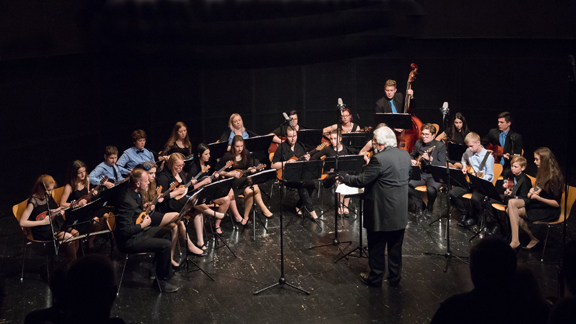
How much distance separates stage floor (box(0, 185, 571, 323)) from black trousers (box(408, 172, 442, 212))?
40 centimetres

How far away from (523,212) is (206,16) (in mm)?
6254

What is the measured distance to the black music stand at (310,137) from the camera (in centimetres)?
811

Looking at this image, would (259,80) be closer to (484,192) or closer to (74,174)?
(74,174)

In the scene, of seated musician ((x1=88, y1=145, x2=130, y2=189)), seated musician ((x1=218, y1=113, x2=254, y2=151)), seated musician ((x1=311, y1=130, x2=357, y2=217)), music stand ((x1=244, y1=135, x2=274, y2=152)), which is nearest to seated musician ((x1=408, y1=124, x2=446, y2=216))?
seated musician ((x1=311, y1=130, x2=357, y2=217))

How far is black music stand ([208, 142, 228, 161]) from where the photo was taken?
7.45 meters

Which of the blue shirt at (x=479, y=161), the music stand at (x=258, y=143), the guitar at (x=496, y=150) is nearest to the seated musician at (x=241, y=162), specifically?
the music stand at (x=258, y=143)

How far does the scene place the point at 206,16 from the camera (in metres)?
10.1

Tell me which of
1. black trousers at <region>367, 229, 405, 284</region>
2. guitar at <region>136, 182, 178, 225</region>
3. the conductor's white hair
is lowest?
black trousers at <region>367, 229, 405, 284</region>

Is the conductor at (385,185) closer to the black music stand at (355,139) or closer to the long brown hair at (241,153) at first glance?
the long brown hair at (241,153)

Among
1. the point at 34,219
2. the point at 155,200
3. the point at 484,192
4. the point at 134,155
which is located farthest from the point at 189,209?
the point at 484,192

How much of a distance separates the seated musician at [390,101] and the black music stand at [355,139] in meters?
1.21

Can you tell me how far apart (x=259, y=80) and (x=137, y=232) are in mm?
5898

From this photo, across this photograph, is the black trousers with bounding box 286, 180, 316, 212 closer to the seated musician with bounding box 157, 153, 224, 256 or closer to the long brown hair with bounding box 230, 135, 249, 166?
the long brown hair with bounding box 230, 135, 249, 166

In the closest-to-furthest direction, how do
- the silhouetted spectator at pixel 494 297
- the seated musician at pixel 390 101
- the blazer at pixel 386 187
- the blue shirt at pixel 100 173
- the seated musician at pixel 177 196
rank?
the silhouetted spectator at pixel 494 297, the blazer at pixel 386 187, the seated musician at pixel 177 196, the blue shirt at pixel 100 173, the seated musician at pixel 390 101
